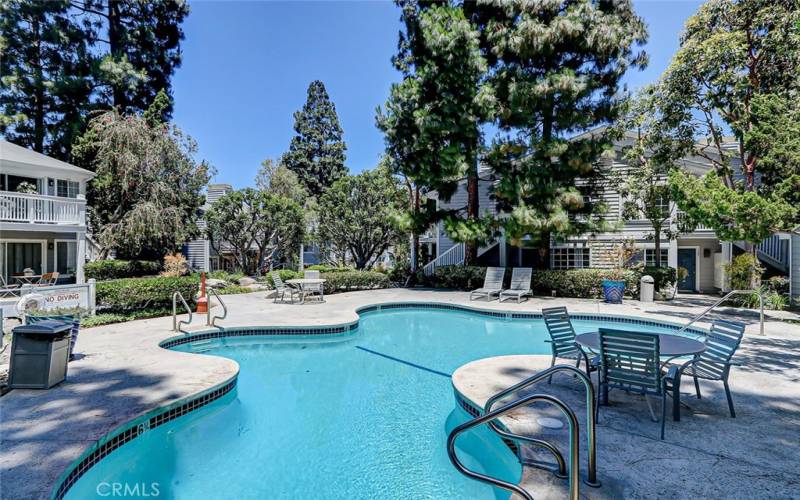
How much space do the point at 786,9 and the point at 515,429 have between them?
16.0 metres

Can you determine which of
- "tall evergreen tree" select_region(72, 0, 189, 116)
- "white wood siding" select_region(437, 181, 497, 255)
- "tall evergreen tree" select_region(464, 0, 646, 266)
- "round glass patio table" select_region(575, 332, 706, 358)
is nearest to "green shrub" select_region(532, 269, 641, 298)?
"tall evergreen tree" select_region(464, 0, 646, 266)

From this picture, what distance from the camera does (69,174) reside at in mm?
15914

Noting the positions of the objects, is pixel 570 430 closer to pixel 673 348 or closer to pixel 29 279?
pixel 673 348

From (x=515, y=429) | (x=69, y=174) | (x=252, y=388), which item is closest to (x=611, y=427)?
(x=515, y=429)

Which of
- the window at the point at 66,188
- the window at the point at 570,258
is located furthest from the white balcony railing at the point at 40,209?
the window at the point at 570,258

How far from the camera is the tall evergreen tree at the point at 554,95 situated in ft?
46.9

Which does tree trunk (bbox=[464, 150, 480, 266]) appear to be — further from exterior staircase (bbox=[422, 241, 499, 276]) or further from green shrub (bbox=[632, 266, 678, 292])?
green shrub (bbox=[632, 266, 678, 292])

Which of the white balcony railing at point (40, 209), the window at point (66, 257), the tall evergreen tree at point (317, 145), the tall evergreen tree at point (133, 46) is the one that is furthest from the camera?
the tall evergreen tree at point (317, 145)

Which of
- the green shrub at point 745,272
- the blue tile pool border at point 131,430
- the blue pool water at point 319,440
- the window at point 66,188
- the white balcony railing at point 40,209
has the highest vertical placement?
the window at point 66,188

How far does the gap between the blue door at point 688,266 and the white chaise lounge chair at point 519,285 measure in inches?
308

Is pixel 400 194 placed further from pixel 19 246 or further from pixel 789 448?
pixel 789 448

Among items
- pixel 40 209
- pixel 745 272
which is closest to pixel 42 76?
pixel 40 209

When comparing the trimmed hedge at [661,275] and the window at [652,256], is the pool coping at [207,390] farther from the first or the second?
the window at [652,256]

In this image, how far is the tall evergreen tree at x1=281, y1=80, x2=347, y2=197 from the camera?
39656 millimetres
